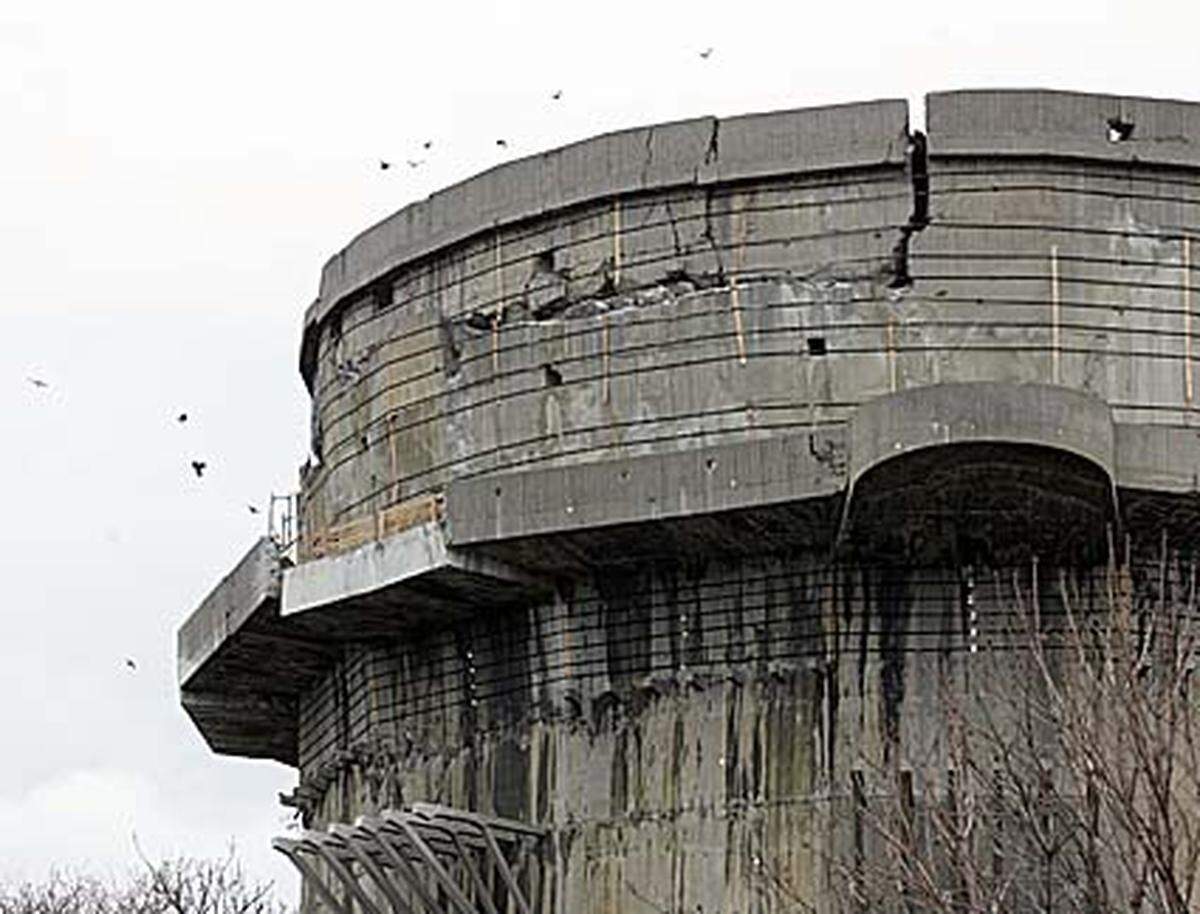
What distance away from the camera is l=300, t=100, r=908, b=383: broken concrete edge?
952 inches

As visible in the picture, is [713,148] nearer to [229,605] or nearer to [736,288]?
[736,288]

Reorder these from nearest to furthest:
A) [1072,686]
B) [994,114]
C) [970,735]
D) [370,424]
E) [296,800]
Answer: [1072,686] → [970,735] → [994,114] → [370,424] → [296,800]

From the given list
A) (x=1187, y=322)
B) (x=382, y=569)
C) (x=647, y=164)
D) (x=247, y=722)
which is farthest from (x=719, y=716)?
(x=247, y=722)

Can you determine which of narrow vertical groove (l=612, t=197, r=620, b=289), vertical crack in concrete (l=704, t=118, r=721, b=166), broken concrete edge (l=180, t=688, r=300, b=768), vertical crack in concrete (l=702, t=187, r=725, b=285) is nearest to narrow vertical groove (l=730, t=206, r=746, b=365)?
vertical crack in concrete (l=702, t=187, r=725, b=285)

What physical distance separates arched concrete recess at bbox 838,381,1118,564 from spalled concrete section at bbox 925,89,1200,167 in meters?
2.69

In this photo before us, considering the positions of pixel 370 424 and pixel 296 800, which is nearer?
pixel 370 424

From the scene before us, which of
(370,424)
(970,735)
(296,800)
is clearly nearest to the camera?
(970,735)

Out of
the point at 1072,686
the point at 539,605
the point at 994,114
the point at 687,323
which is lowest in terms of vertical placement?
the point at 1072,686

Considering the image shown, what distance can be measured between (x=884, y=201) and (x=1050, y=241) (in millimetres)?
1352

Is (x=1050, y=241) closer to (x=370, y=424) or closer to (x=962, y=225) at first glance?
(x=962, y=225)

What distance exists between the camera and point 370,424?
27.1 meters

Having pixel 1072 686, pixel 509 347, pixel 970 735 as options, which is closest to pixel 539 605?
pixel 509 347

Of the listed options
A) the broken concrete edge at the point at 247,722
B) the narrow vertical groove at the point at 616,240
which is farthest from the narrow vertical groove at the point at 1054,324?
the broken concrete edge at the point at 247,722

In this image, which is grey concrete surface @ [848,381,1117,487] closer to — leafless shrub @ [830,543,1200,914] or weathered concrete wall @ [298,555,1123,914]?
leafless shrub @ [830,543,1200,914]
